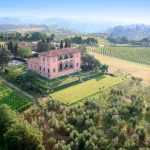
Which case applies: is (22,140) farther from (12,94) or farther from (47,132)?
(12,94)

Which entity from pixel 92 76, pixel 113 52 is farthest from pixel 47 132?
pixel 113 52

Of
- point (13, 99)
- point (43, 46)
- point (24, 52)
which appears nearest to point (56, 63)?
point (13, 99)

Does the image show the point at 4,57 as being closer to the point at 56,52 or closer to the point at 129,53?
the point at 56,52

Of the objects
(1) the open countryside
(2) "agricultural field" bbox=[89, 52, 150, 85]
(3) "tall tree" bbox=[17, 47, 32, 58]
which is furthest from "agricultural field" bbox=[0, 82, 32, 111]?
(2) "agricultural field" bbox=[89, 52, 150, 85]

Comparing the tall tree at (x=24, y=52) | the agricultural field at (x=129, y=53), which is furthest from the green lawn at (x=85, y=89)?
the agricultural field at (x=129, y=53)

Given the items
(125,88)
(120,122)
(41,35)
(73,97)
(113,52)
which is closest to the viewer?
(120,122)

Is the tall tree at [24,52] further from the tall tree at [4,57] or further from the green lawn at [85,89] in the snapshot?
the green lawn at [85,89]
